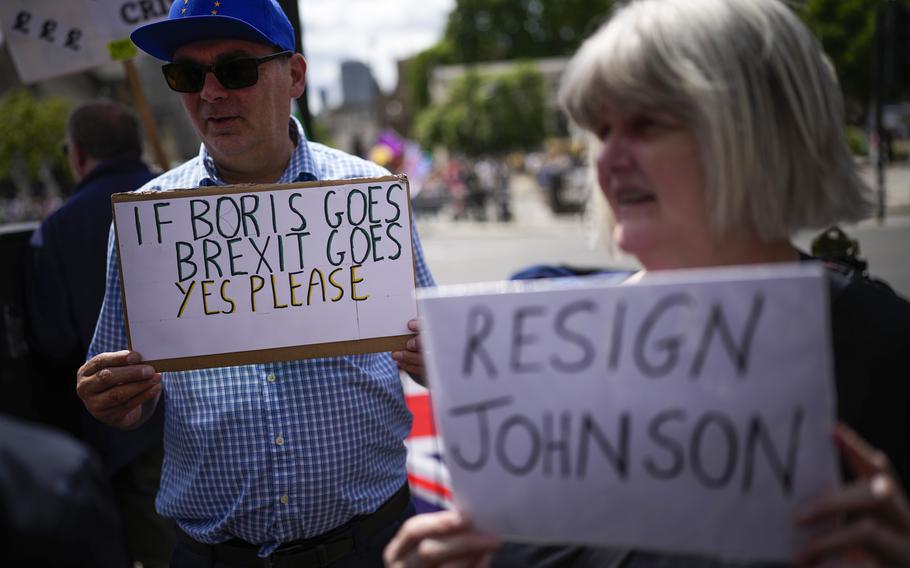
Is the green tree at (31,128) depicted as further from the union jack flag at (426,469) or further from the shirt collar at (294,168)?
the shirt collar at (294,168)

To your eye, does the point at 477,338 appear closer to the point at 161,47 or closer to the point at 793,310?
the point at 793,310

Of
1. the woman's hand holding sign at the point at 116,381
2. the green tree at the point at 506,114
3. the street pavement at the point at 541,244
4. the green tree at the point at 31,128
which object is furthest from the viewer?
the green tree at the point at 506,114

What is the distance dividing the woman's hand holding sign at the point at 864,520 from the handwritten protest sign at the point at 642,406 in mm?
32

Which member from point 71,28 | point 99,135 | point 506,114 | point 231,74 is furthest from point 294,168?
point 506,114

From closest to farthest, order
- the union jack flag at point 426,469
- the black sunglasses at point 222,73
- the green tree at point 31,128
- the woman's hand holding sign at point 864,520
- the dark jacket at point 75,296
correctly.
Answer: the woman's hand holding sign at point 864,520 < the black sunglasses at point 222,73 < the dark jacket at point 75,296 < the union jack flag at point 426,469 < the green tree at point 31,128

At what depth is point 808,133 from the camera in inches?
42.9

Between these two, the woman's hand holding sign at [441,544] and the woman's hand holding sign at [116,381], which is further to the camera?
the woman's hand holding sign at [116,381]

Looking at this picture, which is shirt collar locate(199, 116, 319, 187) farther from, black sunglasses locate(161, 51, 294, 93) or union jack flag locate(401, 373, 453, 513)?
union jack flag locate(401, 373, 453, 513)

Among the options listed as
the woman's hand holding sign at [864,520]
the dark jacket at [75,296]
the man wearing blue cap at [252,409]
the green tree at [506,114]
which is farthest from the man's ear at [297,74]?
the green tree at [506,114]

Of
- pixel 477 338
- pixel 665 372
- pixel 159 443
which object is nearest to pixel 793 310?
pixel 665 372

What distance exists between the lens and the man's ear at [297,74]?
78.8 inches

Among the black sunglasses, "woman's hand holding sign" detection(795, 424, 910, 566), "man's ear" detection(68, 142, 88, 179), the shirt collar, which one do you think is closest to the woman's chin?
"woman's hand holding sign" detection(795, 424, 910, 566)

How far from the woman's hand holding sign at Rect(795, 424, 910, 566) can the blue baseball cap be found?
1.60m

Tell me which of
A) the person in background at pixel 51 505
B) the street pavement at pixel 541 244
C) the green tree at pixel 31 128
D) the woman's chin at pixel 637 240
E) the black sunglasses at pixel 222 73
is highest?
the green tree at pixel 31 128
